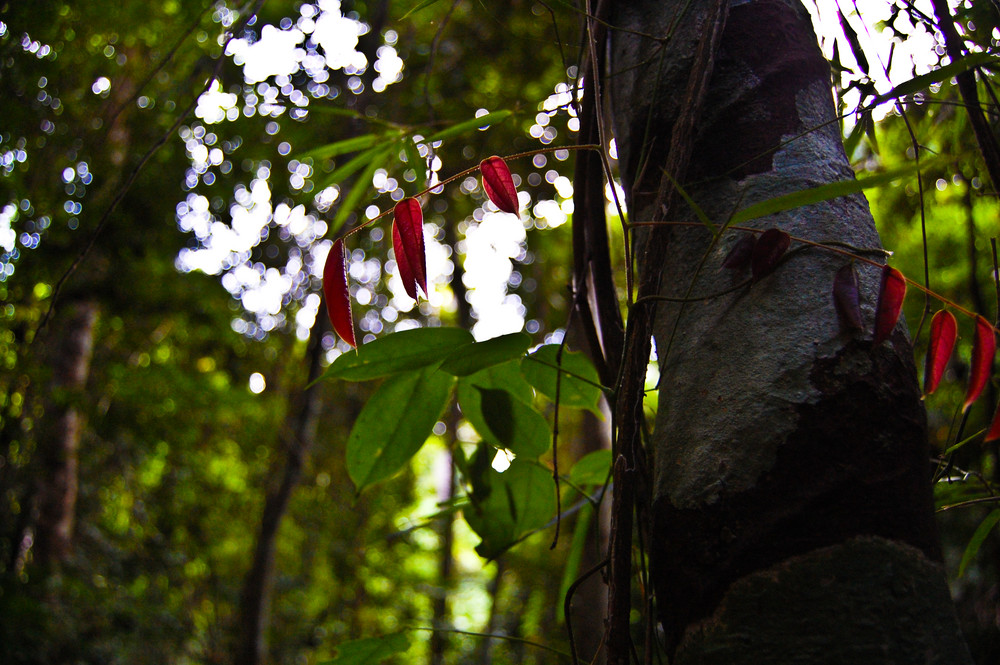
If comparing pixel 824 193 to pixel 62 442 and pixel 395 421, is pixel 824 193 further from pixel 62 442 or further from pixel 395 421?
pixel 62 442

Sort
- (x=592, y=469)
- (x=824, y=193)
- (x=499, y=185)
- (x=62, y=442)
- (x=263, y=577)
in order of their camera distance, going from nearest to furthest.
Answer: (x=824, y=193)
(x=499, y=185)
(x=592, y=469)
(x=263, y=577)
(x=62, y=442)

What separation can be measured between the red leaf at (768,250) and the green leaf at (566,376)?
7.3 inches

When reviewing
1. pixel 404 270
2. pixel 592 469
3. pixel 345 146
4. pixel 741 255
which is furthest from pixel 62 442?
pixel 741 255

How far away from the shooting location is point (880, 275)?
366 millimetres

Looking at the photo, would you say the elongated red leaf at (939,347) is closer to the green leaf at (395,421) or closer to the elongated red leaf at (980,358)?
the elongated red leaf at (980,358)

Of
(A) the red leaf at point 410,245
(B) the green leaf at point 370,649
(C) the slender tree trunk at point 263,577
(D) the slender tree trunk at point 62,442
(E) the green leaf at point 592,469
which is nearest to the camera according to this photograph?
(A) the red leaf at point 410,245

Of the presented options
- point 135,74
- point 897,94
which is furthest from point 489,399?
point 135,74

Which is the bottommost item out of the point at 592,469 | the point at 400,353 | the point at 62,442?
the point at 592,469

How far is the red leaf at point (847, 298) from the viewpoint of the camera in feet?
1.09

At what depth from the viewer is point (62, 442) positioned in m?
2.97

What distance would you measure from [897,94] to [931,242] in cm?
255

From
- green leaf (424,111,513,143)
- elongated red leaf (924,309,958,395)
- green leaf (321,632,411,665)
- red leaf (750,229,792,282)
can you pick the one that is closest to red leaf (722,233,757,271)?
red leaf (750,229,792,282)

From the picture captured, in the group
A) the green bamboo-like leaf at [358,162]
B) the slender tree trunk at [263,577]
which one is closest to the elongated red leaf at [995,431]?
the green bamboo-like leaf at [358,162]

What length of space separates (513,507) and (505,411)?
4.0 inches
